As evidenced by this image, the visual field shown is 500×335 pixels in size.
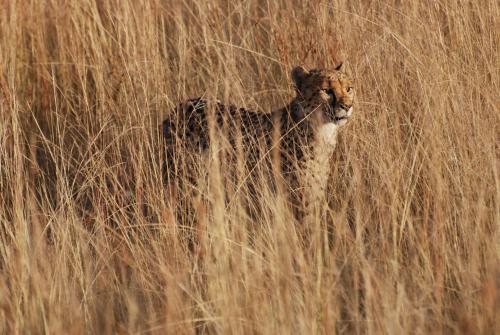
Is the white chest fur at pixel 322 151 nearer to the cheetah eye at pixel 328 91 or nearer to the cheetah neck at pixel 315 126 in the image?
the cheetah neck at pixel 315 126

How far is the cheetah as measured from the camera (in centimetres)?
345

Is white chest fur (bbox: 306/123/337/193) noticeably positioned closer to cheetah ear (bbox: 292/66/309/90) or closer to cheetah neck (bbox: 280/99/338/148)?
cheetah neck (bbox: 280/99/338/148)

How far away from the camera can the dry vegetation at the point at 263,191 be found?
8.19ft

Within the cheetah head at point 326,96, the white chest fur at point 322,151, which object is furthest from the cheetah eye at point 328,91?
the white chest fur at point 322,151

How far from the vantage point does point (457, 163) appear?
3117 millimetres

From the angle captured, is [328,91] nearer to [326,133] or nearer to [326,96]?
[326,96]

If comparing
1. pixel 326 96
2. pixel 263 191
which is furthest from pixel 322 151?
pixel 263 191

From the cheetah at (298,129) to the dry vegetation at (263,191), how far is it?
81mm

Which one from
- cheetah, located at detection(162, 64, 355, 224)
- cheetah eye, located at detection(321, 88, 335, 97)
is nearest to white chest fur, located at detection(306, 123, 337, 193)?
cheetah, located at detection(162, 64, 355, 224)

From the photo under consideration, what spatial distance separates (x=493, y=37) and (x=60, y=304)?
2.03 m


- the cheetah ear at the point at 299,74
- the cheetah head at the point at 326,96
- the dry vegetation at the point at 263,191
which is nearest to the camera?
the dry vegetation at the point at 263,191

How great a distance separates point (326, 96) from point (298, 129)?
0.17 metres

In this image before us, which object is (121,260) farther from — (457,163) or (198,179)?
(457,163)

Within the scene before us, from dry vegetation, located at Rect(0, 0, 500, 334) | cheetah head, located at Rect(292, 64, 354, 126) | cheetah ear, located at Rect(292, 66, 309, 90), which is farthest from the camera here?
cheetah ear, located at Rect(292, 66, 309, 90)
